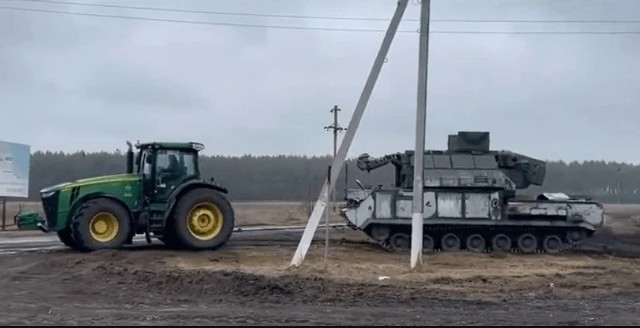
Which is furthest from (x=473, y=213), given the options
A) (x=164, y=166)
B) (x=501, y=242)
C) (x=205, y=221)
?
(x=164, y=166)

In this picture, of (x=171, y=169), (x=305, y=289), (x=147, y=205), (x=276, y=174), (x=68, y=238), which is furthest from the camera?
(x=276, y=174)

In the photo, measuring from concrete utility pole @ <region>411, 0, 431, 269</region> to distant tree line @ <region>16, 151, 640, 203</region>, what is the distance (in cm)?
4795

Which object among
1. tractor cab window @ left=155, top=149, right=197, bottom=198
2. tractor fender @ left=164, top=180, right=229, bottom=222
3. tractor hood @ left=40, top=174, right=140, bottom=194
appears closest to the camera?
tractor hood @ left=40, top=174, right=140, bottom=194

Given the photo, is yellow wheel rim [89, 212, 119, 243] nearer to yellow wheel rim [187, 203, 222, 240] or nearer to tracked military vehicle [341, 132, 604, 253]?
yellow wheel rim [187, 203, 222, 240]

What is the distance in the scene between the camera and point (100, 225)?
2244cm

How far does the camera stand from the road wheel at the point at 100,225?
72.2 feet

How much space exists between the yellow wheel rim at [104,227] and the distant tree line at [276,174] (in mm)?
45352

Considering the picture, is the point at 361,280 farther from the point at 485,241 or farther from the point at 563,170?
the point at 563,170

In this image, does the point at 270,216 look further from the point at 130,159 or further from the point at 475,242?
the point at 130,159

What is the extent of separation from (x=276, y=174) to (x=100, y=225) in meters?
62.4

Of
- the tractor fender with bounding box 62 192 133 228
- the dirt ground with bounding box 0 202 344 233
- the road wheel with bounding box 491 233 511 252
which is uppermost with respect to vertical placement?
the tractor fender with bounding box 62 192 133 228

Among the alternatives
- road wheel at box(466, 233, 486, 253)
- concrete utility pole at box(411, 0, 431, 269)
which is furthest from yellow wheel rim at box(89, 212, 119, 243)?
road wheel at box(466, 233, 486, 253)

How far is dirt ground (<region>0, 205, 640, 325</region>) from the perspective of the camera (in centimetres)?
1314

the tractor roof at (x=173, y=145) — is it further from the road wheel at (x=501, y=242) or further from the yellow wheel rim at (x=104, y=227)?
the road wheel at (x=501, y=242)
